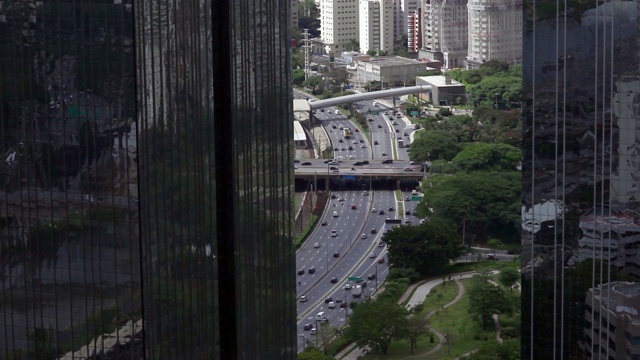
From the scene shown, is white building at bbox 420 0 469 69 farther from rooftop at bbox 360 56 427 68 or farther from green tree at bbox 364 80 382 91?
green tree at bbox 364 80 382 91

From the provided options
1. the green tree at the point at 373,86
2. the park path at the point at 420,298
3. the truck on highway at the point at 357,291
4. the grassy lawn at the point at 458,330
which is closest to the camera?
the park path at the point at 420,298

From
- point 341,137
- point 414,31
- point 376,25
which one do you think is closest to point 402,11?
point 414,31

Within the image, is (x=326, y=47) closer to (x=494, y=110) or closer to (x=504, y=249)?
(x=494, y=110)

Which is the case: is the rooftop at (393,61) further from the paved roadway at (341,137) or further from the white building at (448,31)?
the paved roadway at (341,137)

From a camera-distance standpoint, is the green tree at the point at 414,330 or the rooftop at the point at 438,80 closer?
the green tree at the point at 414,330

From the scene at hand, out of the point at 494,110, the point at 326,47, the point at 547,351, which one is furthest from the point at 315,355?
the point at 326,47

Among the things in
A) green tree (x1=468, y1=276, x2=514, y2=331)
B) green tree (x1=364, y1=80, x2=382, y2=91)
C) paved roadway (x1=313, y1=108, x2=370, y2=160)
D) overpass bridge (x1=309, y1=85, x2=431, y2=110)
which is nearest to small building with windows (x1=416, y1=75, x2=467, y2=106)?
overpass bridge (x1=309, y1=85, x2=431, y2=110)

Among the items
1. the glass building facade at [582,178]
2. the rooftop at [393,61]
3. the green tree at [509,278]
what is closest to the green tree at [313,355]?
the green tree at [509,278]
